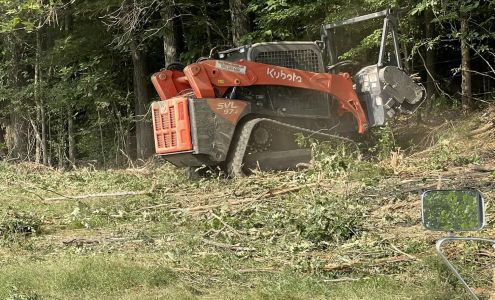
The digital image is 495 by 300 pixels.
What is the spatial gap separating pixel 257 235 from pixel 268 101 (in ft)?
18.0

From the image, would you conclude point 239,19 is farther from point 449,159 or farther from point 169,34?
point 449,159

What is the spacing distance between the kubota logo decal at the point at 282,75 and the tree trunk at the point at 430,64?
4954 mm

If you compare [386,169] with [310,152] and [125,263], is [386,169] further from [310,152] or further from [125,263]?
[125,263]

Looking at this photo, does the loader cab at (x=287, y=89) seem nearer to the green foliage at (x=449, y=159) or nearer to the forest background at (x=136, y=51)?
the forest background at (x=136, y=51)

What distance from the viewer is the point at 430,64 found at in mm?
18203

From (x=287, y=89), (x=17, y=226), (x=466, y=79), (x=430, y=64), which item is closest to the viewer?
(x=17, y=226)

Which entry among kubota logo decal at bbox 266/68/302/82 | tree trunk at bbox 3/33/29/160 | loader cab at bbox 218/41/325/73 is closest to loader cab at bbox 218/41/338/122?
loader cab at bbox 218/41/325/73

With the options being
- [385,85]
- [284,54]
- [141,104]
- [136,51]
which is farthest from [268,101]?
[136,51]

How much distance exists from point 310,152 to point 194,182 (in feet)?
7.43

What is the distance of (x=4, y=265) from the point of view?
22.6 feet

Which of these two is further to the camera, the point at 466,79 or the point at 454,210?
the point at 466,79

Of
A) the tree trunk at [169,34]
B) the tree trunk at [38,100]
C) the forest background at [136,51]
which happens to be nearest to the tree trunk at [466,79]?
the forest background at [136,51]

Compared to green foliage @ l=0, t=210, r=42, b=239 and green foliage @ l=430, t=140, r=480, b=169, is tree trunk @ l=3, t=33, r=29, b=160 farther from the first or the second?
green foliage @ l=430, t=140, r=480, b=169

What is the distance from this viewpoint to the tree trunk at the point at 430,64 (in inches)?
661
